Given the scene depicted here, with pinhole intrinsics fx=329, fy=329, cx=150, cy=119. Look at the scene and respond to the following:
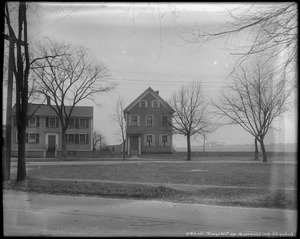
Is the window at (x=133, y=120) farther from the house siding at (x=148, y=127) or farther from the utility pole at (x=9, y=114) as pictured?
the utility pole at (x=9, y=114)

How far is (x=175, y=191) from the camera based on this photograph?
30.1 feet

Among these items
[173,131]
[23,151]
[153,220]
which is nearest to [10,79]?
[23,151]

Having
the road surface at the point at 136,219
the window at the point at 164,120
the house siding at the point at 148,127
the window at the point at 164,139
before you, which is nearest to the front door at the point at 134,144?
the house siding at the point at 148,127

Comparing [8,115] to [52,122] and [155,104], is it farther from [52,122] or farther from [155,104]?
[52,122]

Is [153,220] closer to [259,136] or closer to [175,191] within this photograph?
[175,191]

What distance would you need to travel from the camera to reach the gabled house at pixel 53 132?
40.2 meters

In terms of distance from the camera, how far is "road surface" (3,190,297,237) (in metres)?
5.25

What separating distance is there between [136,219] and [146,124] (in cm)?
3476

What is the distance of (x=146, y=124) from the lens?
40844 mm

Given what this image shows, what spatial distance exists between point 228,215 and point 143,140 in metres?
34.2

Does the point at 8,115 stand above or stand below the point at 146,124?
below

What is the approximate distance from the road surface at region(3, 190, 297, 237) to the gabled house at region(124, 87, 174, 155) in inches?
1271

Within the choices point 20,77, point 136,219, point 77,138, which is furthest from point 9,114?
point 77,138

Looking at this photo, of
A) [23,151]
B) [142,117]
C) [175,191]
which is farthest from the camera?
[142,117]
